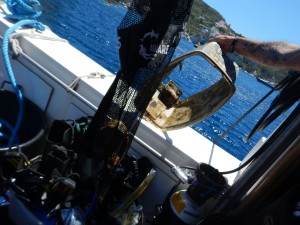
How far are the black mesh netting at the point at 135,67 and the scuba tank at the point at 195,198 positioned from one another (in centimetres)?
51

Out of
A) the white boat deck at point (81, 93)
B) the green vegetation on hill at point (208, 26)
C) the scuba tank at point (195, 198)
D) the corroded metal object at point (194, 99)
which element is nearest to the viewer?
the scuba tank at point (195, 198)

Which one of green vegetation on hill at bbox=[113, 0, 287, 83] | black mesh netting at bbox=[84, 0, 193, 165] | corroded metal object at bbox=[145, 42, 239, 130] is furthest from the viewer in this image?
green vegetation on hill at bbox=[113, 0, 287, 83]

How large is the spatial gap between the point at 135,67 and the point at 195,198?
0.95 metres

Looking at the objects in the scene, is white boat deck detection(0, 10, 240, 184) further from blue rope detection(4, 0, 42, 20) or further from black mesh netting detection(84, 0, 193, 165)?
black mesh netting detection(84, 0, 193, 165)

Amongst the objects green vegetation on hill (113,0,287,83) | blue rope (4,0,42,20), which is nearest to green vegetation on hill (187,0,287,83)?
green vegetation on hill (113,0,287,83)

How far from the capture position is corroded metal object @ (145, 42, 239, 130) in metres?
2.01

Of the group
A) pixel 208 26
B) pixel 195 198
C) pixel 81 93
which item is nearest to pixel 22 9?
pixel 81 93

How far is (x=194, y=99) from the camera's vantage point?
2.46 meters

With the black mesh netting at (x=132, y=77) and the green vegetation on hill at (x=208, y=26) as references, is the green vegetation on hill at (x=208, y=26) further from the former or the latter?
the black mesh netting at (x=132, y=77)

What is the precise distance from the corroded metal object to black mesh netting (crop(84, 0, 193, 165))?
27 centimetres

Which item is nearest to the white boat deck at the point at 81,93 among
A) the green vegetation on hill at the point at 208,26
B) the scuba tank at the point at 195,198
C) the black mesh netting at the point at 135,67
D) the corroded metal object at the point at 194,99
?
the corroded metal object at the point at 194,99

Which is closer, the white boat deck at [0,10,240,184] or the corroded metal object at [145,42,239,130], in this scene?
the corroded metal object at [145,42,239,130]

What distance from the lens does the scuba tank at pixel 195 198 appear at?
72.3 inches

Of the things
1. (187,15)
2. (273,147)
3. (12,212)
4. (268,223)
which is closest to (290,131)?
(273,147)
